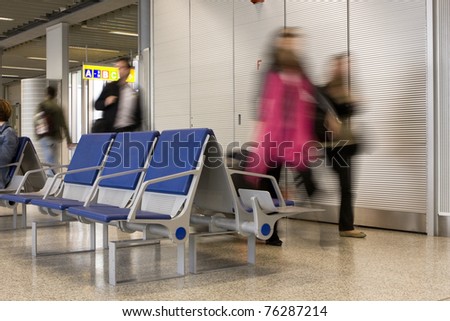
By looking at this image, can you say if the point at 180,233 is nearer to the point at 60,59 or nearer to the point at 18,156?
the point at 18,156

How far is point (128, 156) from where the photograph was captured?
443 centimetres

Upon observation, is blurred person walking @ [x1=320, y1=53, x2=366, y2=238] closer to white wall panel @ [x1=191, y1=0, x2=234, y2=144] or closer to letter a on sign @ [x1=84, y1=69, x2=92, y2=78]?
white wall panel @ [x1=191, y1=0, x2=234, y2=144]

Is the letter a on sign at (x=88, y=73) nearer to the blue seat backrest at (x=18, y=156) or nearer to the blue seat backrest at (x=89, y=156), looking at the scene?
the blue seat backrest at (x=18, y=156)

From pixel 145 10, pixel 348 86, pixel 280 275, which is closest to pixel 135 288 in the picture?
pixel 280 275

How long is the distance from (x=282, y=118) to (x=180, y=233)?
69.9 inches

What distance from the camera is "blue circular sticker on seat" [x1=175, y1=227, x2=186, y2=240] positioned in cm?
357

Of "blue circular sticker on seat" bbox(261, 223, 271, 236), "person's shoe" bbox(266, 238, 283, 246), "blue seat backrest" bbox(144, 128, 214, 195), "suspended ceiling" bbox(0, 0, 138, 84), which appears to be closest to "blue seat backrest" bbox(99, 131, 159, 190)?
"blue seat backrest" bbox(144, 128, 214, 195)

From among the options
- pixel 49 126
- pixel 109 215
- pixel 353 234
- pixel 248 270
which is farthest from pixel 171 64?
pixel 109 215

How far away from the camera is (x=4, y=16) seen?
44.6 feet

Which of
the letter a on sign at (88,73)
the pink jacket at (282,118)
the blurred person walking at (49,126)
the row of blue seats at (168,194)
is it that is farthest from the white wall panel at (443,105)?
the letter a on sign at (88,73)

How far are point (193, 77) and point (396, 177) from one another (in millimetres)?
3935

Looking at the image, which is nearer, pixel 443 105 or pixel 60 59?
pixel 443 105

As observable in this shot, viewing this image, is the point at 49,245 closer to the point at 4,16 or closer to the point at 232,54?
the point at 232,54

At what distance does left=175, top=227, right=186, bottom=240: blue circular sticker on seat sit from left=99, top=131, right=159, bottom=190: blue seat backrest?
728mm
